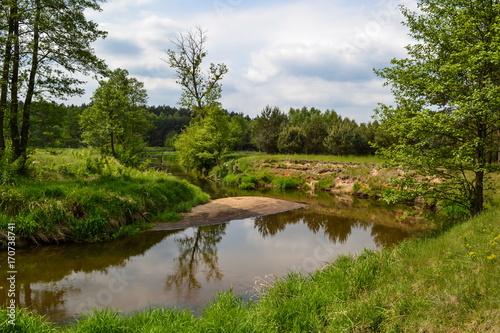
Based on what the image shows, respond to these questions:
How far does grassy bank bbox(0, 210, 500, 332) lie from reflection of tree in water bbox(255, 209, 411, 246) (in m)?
6.24

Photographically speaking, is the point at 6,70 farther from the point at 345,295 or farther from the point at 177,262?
the point at 345,295

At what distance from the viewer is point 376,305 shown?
4.49 m

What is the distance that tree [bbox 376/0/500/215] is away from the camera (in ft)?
27.3

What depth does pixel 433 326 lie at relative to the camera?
146 inches

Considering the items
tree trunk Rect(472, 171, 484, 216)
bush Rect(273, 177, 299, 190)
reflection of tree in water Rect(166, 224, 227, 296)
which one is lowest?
reflection of tree in water Rect(166, 224, 227, 296)

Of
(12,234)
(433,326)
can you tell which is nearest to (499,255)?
(433,326)

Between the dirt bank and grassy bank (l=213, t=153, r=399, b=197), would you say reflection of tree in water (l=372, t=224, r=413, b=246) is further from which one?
grassy bank (l=213, t=153, r=399, b=197)

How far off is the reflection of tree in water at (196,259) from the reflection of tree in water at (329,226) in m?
2.40

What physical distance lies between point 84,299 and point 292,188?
22.0 metres

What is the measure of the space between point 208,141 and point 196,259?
24443mm

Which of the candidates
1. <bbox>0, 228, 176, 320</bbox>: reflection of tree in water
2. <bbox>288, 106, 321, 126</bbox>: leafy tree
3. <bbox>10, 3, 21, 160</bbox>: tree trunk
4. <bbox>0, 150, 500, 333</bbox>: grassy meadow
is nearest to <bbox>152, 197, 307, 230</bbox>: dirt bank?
<bbox>0, 228, 176, 320</bbox>: reflection of tree in water

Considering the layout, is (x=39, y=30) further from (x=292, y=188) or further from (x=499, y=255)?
(x=292, y=188)

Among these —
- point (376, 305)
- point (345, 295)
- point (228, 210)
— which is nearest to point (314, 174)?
point (228, 210)

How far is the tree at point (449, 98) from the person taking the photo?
8.32 m
